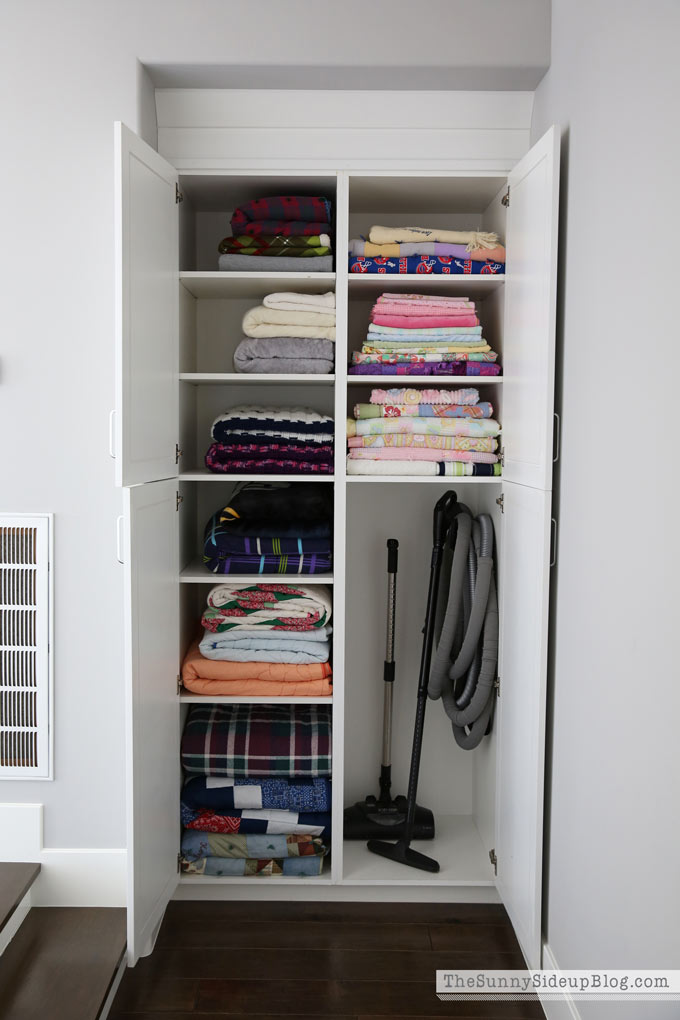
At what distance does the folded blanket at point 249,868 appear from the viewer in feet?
8.38

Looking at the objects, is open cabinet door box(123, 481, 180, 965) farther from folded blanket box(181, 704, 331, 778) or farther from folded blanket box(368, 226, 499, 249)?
folded blanket box(368, 226, 499, 249)

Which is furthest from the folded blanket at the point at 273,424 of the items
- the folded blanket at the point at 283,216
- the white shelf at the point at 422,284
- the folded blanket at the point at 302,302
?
the folded blanket at the point at 283,216

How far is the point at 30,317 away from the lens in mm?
2326

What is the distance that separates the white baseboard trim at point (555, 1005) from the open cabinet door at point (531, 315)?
1199 mm

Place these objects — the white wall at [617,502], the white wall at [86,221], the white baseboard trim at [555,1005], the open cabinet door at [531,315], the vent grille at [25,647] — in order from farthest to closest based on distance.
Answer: the vent grille at [25,647] → the white wall at [86,221] → the open cabinet door at [531,315] → the white baseboard trim at [555,1005] → the white wall at [617,502]

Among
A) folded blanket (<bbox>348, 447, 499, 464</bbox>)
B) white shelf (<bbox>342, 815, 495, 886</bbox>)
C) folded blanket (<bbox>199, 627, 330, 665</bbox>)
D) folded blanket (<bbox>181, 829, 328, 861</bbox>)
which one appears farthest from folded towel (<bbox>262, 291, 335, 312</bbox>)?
white shelf (<bbox>342, 815, 495, 886</bbox>)

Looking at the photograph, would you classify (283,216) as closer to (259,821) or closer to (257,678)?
(257,678)

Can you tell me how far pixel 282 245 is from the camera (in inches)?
98.6

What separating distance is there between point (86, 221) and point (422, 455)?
1183 millimetres

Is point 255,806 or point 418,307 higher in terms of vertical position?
point 418,307

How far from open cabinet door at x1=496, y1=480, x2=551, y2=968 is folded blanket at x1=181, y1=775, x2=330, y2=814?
570 millimetres

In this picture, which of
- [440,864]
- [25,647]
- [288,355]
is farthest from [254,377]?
[440,864]

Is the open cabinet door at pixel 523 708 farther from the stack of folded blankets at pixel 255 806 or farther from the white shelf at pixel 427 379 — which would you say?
the stack of folded blankets at pixel 255 806

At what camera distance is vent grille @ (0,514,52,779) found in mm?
2377
